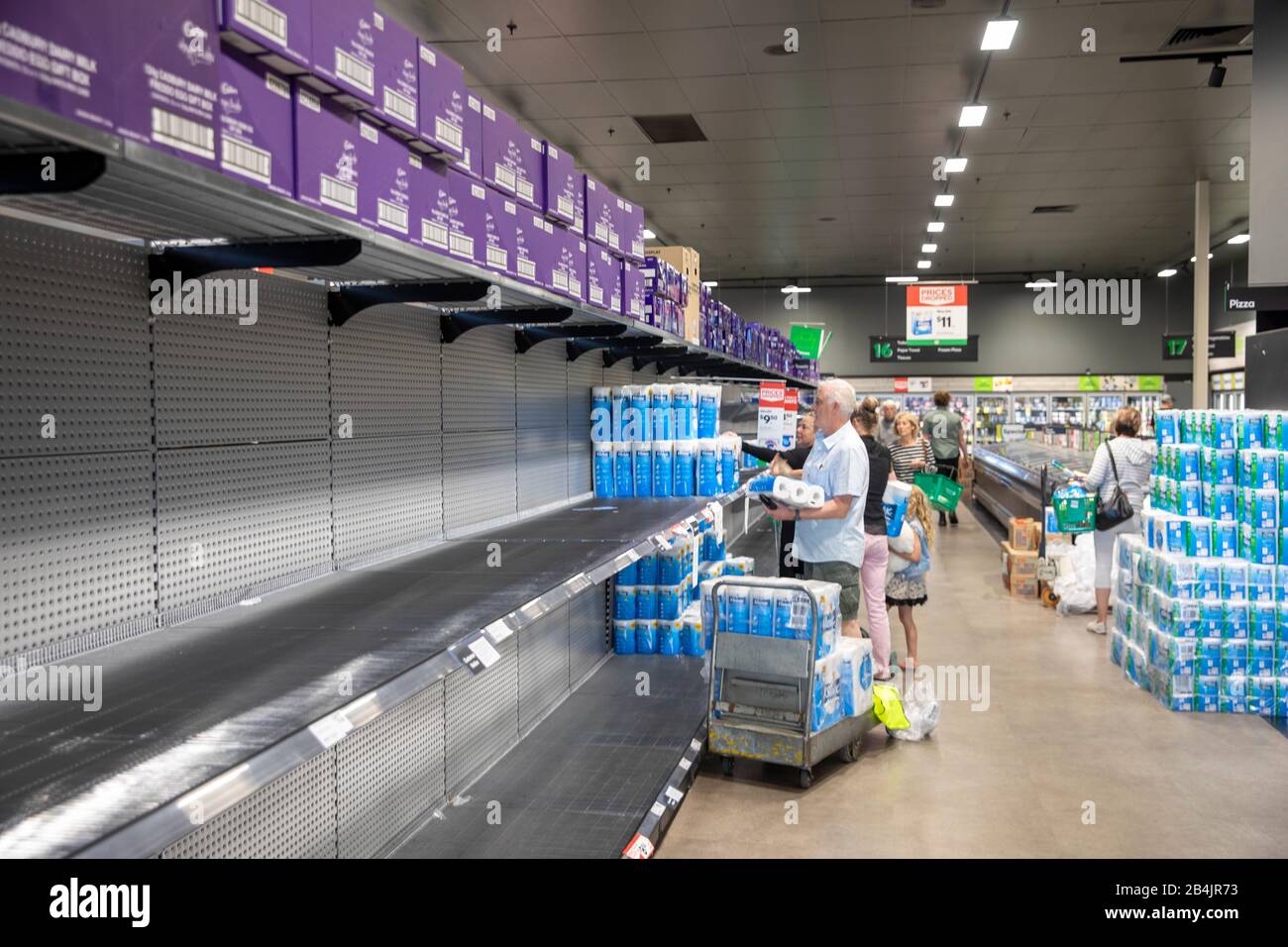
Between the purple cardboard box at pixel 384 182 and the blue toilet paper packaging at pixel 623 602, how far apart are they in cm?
369

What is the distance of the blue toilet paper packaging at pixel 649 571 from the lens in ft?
19.2

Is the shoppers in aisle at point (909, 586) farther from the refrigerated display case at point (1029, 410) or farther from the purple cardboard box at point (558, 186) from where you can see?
the refrigerated display case at point (1029, 410)

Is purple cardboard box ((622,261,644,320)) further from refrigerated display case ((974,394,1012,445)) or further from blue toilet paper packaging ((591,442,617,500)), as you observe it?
refrigerated display case ((974,394,1012,445))

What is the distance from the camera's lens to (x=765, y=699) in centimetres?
456

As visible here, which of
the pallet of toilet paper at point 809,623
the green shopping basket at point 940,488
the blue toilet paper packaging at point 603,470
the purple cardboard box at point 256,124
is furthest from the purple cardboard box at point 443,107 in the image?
the green shopping basket at point 940,488

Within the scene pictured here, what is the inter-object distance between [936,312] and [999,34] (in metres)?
9.90

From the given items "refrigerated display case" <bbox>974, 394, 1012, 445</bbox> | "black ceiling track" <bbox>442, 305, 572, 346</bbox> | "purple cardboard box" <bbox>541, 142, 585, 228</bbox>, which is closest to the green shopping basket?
"black ceiling track" <bbox>442, 305, 572, 346</bbox>

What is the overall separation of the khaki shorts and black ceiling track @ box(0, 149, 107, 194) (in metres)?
4.34

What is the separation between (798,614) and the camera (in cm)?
447

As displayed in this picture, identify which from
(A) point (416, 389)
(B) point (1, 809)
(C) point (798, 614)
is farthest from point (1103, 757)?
(B) point (1, 809)

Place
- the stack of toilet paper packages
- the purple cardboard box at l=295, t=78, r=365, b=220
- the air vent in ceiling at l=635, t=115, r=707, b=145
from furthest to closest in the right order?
the air vent in ceiling at l=635, t=115, r=707, b=145
the stack of toilet paper packages
the purple cardboard box at l=295, t=78, r=365, b=220

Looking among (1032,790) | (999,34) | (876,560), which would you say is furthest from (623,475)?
(999,34)

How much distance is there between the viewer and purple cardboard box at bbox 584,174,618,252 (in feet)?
13.3

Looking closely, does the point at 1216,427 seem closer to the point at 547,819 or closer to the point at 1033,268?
the point at 547,819
